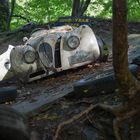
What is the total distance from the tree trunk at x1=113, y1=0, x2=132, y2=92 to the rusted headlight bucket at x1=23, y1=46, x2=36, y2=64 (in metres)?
3.92

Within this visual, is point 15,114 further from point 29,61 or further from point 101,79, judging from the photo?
point 29,61

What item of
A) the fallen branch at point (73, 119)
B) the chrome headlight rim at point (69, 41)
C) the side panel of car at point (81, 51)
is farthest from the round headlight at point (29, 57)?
the fallen branch at point (73, 119)

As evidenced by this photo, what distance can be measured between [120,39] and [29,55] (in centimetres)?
422

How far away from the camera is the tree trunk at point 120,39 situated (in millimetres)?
3945

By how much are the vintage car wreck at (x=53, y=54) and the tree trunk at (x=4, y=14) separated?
21.6 ft

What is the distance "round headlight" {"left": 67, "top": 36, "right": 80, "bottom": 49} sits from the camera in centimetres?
805

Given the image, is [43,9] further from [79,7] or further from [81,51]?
[81,51]

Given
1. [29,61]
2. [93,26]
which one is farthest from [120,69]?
[93,26]

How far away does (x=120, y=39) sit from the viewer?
4.05 metres

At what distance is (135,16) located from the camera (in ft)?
56.2

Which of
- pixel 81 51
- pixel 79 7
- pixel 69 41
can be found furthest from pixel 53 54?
pixel 79 7

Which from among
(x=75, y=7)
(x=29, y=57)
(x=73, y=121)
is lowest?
(x=73, y=121)

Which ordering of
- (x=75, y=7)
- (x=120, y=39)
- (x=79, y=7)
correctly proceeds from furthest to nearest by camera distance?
(x=79, y=7)
(x=75, y=7)
(x=120, y=39)

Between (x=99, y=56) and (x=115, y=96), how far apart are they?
10.1ft
